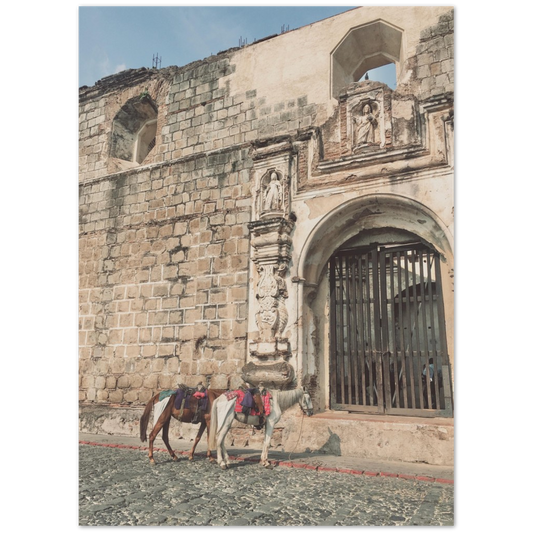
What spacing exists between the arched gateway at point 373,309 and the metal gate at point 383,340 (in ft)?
0.05

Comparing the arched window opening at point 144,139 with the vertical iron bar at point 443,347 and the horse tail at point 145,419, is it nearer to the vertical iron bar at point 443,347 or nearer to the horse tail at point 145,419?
the horse tail at point 145,419

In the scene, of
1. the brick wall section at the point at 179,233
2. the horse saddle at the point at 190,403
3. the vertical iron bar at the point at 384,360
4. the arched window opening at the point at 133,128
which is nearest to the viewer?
the horse saddle at the point at 190,403

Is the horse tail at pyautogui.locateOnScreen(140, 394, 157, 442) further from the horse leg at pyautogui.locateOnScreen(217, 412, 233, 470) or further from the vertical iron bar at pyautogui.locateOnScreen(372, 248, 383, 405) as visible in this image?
the vertical iron bar at pyautogui.locateOnScreen(372, 248, 383, 405)

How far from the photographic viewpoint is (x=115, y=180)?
9289 millimetres

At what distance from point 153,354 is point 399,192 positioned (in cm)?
474

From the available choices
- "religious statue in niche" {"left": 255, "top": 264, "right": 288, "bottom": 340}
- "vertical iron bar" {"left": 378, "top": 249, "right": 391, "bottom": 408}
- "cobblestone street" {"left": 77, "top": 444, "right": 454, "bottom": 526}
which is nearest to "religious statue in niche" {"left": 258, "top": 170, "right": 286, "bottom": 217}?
"religious statue in niche" {"left": 255, "top": 264, "right": 288, "bottom": 340}

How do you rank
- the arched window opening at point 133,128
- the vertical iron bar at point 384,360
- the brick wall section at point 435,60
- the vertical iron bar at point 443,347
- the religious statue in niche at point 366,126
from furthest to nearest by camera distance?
the arched window opening at point 133,128
the religious statue in niche at point 366,126
the brick wall section at point 435,60
the vertical iron bar at point 384,360
the vertical iron bar at point 443,347

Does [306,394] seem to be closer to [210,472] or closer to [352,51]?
[210,472]

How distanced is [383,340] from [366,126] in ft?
10.3

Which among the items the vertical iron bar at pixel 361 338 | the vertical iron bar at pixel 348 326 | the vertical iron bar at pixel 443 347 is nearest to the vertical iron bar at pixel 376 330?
the vertical iron bar at pixel 361 338

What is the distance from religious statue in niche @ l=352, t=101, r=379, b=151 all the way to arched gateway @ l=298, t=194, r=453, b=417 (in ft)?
2.82

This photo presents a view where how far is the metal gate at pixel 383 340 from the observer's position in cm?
642

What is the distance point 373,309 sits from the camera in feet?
23.3

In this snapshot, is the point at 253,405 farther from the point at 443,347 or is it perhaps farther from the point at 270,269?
the point at 443,347
